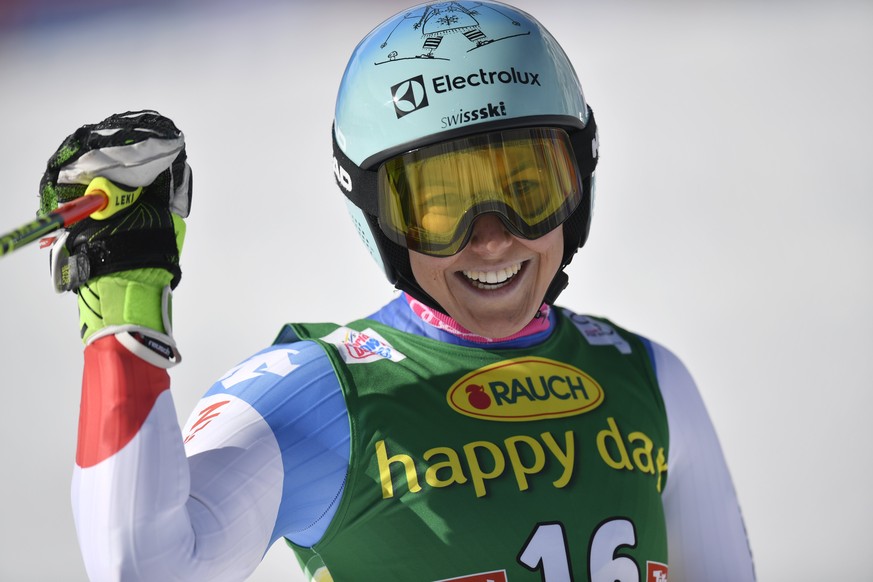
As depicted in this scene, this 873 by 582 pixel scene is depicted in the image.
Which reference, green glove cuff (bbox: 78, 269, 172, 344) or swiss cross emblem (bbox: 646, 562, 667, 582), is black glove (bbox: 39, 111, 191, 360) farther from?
swiss cross emblem (bbox: 646, 562, 667, 582)

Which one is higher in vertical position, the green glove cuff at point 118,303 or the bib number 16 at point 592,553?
the green glove cuff at point 118,303

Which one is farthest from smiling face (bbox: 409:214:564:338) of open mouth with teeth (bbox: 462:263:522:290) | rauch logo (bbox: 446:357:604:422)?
rauch logo (bbox: 446:357:604:422)

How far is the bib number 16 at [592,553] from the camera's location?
2414 mm

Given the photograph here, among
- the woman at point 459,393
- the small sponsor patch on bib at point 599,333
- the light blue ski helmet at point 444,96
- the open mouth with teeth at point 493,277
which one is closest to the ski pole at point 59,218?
the woman at point 459,393

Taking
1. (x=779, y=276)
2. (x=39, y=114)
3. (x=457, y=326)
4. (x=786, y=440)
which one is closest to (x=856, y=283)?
(x=779, y=276)

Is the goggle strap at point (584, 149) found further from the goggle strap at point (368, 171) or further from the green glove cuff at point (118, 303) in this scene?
the green glove cuff at point (118, 303)

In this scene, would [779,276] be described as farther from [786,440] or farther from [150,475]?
[150,475]

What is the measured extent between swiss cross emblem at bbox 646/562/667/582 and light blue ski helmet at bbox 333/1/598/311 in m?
0.61

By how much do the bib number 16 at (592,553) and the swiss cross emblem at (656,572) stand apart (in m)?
0.05

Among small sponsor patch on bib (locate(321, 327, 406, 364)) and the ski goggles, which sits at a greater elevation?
the ski goggles

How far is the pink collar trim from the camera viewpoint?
8.70ft

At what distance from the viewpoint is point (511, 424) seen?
2.53 metres

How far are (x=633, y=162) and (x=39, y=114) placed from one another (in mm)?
2848

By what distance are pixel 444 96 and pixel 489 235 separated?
0.30 metres
